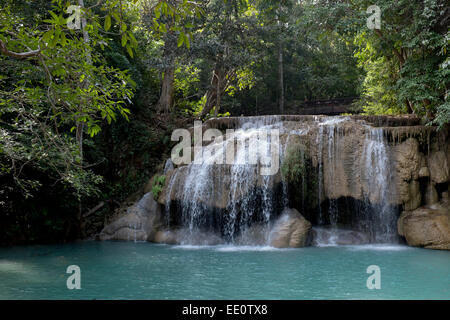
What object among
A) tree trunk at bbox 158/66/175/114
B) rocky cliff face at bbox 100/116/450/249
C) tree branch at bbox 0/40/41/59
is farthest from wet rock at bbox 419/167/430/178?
tree trunk at bbox 158/66/175/114

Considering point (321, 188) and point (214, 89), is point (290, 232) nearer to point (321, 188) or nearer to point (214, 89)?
point (321, 188)

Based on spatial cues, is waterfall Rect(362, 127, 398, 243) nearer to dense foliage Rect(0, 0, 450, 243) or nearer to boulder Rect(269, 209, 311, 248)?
dense foliage Rect(0, 0, 450, 243)

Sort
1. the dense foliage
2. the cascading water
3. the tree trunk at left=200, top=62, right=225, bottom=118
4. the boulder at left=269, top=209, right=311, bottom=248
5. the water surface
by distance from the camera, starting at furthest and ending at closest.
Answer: the tree trunk at left=200, top=62, right=225, bottom=118 < the cascading water < the boulder at left=269, top=209, right=311, bottom=248 < the dense foliage < the water surface

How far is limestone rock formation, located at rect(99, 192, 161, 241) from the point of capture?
11516 mm

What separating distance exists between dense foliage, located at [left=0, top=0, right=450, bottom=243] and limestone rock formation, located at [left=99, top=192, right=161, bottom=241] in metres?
0.90

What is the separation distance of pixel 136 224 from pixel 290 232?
4955 millimetres

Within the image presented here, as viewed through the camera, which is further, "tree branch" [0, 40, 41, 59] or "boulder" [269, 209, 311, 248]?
"boulder" [269, 209, 311, 248]

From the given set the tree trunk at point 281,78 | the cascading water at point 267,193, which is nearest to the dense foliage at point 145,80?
the tree trunk at point 281,78

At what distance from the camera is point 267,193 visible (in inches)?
406

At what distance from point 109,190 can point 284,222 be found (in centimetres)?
697

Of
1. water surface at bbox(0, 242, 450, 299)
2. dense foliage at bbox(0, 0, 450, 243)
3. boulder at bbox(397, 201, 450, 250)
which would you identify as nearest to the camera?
water surface at bbox(0, 242, 450, 299)

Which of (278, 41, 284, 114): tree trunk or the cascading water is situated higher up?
(278, 41, 284, 114): tree trunk

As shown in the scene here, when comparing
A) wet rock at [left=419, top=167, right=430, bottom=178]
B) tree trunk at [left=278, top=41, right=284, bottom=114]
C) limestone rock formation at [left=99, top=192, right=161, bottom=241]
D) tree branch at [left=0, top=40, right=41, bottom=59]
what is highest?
tree trunk at [left=278, top=41, right=284, bottom=114]

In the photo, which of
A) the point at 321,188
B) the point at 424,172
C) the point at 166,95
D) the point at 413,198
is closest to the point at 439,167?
the point at 424,172
